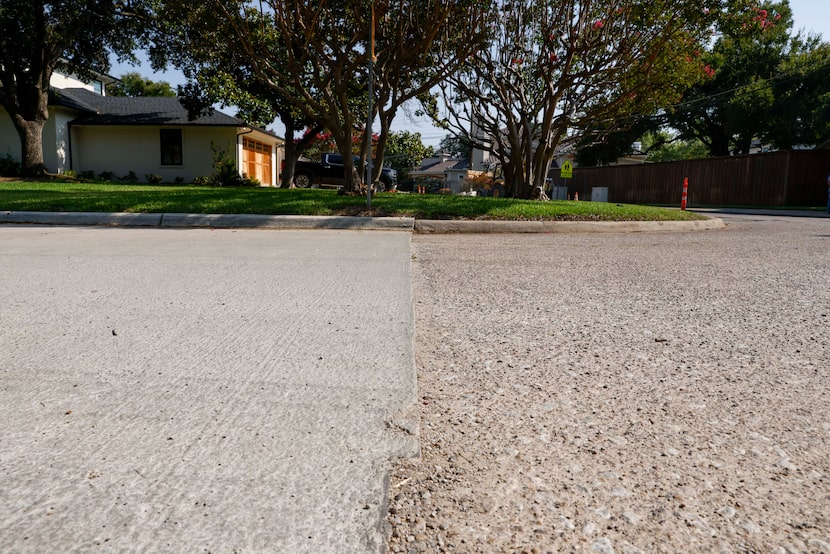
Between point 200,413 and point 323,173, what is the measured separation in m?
25.1

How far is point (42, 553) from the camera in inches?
56.8

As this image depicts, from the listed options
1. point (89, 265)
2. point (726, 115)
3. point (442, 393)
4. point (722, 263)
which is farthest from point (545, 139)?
point (726, 115)

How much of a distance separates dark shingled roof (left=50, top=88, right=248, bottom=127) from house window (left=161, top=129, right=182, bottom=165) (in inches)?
28.9

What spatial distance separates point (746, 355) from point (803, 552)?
1766 millimetres

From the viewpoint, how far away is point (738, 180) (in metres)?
27.0

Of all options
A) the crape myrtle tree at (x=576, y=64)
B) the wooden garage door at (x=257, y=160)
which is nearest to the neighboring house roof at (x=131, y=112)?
the wooden garage door at (x=257, y=160)

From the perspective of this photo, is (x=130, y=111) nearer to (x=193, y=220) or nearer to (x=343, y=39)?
(x=343, y=39)

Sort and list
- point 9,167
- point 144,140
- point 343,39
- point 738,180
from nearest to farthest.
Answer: point 343,39, point 9,167, point 738,180, point 144,140

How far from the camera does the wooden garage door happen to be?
95.6ft

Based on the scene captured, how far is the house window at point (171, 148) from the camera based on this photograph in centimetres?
2736

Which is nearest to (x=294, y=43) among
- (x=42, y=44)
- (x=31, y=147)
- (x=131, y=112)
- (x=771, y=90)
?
(x=42, y=44)

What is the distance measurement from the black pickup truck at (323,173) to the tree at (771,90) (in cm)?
1656

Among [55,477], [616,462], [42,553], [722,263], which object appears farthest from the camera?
[722,263]

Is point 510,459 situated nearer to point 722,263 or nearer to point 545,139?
point 722,263
